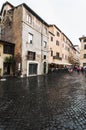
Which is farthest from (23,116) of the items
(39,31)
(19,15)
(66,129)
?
(39,31)

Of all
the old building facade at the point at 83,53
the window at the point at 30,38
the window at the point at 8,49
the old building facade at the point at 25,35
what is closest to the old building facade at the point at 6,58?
the window at the point at 8,49

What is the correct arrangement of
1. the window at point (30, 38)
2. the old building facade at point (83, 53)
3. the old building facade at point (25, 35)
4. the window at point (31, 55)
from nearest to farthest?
the old building facade at point (25, 35) → the window at point (31, 55) → the window at point (30, 38) → the old building facade at point (83, 53)

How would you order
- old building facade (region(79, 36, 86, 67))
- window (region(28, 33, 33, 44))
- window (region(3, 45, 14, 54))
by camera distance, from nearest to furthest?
window (region(3, 45, 14, 54)) → window (region(28, 33, 33, 44)) → old building facade (region(79, 36, 86, 67))

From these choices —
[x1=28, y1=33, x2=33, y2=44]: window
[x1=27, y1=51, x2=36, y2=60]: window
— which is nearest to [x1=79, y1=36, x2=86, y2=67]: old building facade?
[x1=27, y1=51, x2=36, y2=60]: window

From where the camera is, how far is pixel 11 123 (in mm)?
4965

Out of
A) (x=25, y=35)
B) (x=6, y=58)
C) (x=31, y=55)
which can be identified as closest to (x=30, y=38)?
(x=25, y=35)

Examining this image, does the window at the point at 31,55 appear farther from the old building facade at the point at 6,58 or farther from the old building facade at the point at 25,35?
the old building facade at the point at 6,58

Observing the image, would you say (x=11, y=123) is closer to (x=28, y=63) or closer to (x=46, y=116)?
(x=46, y=116)

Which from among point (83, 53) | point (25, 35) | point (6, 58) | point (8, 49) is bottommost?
point (6, 58)

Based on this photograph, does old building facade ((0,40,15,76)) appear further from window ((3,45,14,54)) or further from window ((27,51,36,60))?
window ((27,51,36,60))

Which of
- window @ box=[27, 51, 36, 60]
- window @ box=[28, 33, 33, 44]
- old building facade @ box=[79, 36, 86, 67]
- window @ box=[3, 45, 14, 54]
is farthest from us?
old building facade @ box=[79, 36, 86, 67]

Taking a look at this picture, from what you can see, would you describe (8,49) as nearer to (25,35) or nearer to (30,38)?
(25,35)

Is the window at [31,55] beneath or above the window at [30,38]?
beneath

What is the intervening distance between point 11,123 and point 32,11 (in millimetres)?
21289
